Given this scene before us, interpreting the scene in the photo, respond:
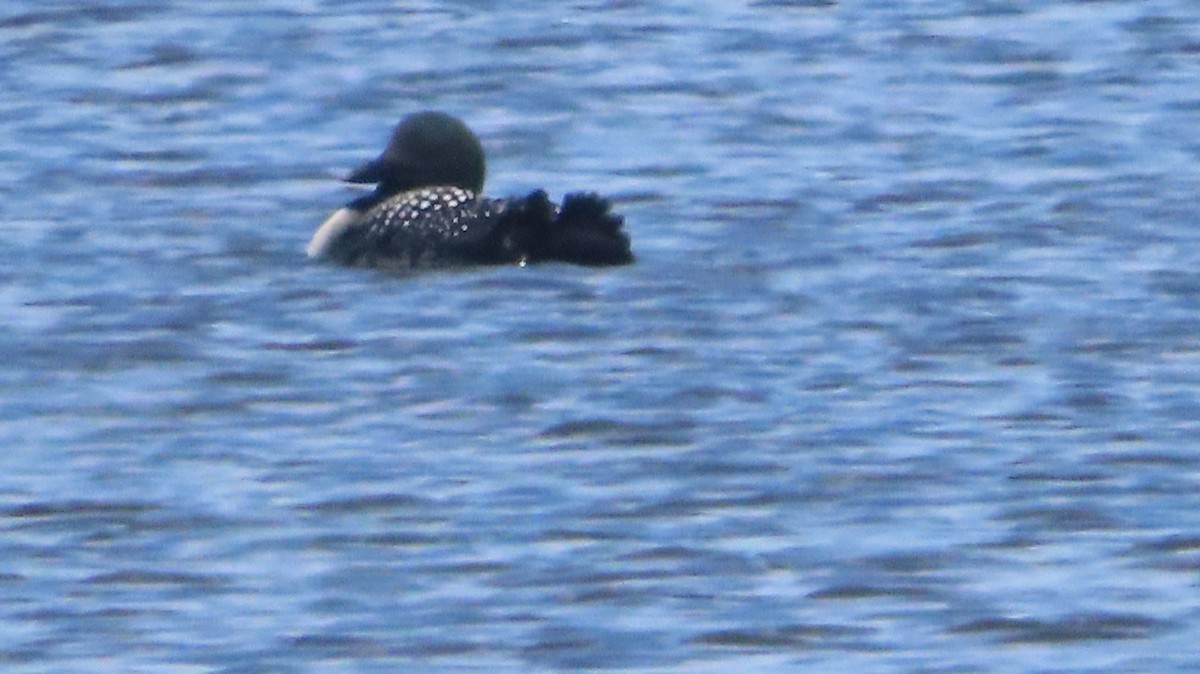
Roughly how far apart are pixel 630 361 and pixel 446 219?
6.15 feet

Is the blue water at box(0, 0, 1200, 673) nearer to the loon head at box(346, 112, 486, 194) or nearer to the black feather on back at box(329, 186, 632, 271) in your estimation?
the black feather on back at box(329, 186, 632, 271)

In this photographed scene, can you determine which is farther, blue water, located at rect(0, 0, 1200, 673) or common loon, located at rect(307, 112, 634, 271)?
common loon, located at rect(307, 112, 634, 271)

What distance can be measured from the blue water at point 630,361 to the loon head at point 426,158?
12.6 inches

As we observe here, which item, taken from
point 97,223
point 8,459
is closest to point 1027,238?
point 97,223

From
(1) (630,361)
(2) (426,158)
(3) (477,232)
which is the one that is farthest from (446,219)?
(1) (630,361)

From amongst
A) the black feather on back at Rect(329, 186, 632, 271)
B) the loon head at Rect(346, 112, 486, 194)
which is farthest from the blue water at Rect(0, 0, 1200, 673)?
the loon head at Rect(346, 112, 486, 194)

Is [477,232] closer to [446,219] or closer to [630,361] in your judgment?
[446,219]

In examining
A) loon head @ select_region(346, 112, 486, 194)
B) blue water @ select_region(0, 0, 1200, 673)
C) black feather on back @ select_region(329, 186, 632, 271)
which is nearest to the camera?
blue water @ select_region(0, 0, 1200, 673)

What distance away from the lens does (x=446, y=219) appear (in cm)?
1170

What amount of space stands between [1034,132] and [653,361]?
A: 13.0ft

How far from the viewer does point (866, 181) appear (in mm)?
12625

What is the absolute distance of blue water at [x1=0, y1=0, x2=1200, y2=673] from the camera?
7.52 metres

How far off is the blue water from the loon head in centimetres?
32

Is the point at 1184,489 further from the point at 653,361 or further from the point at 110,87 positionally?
the point at 110,87
